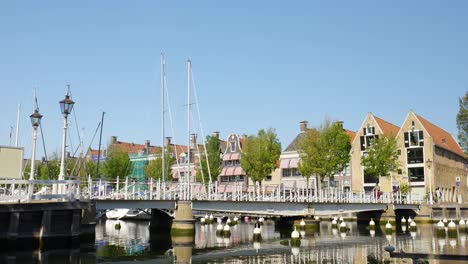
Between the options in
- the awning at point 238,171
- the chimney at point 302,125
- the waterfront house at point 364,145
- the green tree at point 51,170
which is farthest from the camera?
the chimney at point 302,125

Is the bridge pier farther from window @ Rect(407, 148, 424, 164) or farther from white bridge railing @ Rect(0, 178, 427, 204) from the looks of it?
window @ Rect(407, 148, 424, 164)

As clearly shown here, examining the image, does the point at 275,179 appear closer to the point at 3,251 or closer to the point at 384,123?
the point at 384,123

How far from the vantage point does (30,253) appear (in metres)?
30.7

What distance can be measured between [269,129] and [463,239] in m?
39.0

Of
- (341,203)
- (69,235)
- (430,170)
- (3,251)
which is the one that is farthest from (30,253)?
(430,170)

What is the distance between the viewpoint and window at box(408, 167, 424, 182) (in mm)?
81500

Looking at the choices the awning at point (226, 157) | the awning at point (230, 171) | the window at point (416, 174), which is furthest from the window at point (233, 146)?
the window at point (416, 174)

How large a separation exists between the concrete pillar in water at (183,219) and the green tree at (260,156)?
30.3 meters

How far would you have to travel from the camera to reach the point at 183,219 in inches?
1692

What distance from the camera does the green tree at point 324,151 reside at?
68.6 metres

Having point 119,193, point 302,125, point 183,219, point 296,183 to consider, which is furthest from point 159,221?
point 302,125

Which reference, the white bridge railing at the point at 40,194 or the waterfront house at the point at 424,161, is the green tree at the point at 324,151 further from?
the white bridge railing at the point at 40,194

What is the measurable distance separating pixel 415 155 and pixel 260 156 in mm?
29109

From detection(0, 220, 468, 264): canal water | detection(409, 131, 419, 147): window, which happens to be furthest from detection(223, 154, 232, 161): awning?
detection(0, 220, 468, 264): canal water
